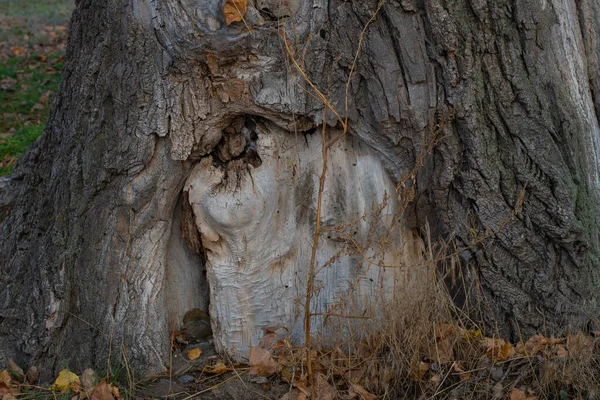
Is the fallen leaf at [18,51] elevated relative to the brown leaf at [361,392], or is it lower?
elevated

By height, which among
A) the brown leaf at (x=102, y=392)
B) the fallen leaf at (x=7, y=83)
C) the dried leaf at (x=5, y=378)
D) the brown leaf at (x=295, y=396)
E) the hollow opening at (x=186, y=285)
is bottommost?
the brown leaf at (x=295, y=396)

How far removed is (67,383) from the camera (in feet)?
10.6

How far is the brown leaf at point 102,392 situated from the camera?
3.11 m

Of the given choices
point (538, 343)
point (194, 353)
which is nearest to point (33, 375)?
point (194, 353)

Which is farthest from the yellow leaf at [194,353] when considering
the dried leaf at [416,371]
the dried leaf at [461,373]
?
the dried leaf at [461,373]

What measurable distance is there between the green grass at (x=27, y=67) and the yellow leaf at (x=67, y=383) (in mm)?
2705

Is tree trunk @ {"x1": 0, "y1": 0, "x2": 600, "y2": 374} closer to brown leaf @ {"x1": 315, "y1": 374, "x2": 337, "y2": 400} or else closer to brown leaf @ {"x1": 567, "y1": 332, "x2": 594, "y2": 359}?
brown leaf @ {"x1": 567, "y1": 332, "x2": 594, "y2": 359}

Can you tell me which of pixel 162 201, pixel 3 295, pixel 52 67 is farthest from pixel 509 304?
pixel 52 67

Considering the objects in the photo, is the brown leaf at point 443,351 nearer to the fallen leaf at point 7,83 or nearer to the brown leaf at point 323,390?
the brown leaf at point 323,390

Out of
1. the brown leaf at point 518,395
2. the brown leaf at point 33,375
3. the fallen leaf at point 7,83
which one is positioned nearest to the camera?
the brown leaf at point 518,395

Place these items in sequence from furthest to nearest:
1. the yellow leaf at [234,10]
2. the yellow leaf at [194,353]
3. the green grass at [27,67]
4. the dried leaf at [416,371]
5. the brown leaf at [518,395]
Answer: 1. the green grass at [27,67]
2. the yellow leaf at [194,353]
3. the dried leaf at [416,371]
4. the brown leaf at [518,395]
5. the yellow leaf at [234,10]

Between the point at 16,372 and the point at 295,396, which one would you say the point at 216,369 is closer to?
the point at 295,396

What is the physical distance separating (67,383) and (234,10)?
6.21ft

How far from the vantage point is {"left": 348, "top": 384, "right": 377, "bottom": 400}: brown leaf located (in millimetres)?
3068
